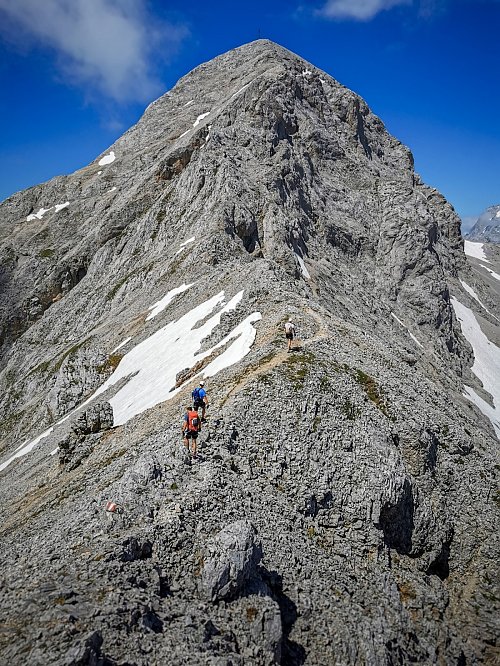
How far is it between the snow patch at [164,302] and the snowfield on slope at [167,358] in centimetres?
89

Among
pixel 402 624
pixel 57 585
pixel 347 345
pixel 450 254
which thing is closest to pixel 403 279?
pixel 450 254

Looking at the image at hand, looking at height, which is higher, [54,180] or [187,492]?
[54,180]

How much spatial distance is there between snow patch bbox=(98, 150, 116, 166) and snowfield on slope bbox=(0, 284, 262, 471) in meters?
82.0

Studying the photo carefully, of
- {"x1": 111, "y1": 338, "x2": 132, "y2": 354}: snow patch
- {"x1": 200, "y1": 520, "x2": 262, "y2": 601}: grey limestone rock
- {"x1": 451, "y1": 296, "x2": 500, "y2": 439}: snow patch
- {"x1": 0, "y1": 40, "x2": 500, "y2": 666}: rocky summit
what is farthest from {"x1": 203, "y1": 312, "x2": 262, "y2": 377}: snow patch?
{"x1": 451, "y1": 296, "x2": 500, "y2": 439}: snow patch

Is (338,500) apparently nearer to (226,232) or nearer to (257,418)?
(257,418)

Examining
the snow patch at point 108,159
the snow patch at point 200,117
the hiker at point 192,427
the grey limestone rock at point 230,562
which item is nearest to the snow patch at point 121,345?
the hiker at point 192,427

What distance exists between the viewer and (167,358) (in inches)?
1578

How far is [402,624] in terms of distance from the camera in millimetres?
18141

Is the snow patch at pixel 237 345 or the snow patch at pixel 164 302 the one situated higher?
the snow patch at pixel 164 302

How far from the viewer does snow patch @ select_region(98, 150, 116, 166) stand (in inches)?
4656

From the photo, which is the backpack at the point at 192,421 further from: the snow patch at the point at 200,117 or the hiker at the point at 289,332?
the snow patch at the point at 200,117

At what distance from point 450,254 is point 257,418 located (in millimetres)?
111316

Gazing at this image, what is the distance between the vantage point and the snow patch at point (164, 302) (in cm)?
5238

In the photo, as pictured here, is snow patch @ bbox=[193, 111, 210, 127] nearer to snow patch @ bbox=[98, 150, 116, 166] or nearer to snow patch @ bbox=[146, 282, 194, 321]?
snow patch @ bbox=[98, 150, 116, 166]
